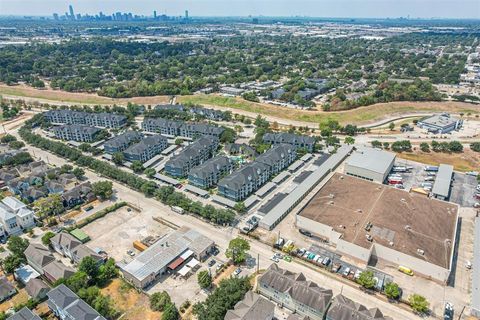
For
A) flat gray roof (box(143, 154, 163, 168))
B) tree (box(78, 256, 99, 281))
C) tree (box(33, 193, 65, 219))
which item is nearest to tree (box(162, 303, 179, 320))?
tree (box(78, 256, 99, 281))

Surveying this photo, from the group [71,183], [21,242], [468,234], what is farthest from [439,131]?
[21,242]

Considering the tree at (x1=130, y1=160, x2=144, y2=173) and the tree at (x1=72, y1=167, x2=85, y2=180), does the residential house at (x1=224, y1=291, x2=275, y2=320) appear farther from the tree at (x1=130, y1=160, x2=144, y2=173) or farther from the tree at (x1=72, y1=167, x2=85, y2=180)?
the tree at (x1=72, y1=167, x2=85, y2=180)

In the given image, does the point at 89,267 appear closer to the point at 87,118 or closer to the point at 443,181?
the point at 443,181

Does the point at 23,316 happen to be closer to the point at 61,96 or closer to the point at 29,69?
the point at 61,96

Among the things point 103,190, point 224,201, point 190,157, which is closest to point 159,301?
point 224,201

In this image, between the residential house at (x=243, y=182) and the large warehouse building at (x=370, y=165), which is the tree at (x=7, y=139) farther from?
the large warehouse building at (x=370, y=165)
